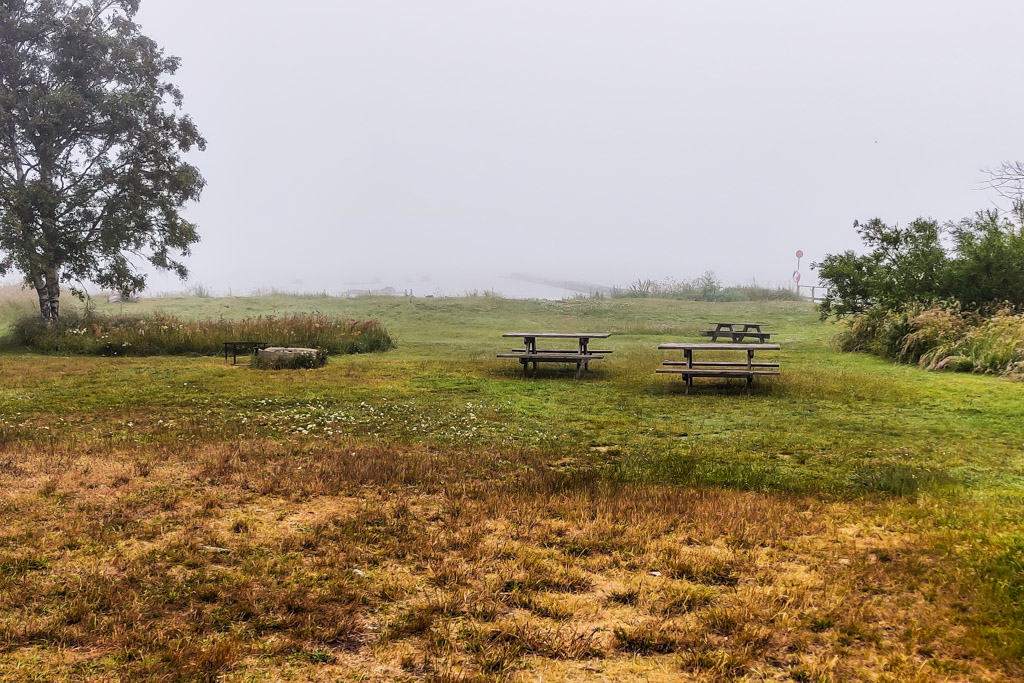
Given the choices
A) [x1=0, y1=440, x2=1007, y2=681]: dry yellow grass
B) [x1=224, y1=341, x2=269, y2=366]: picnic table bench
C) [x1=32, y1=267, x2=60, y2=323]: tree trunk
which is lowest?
[x1=0, y1=440, x2=1007, y2=681]: dry yellow grass

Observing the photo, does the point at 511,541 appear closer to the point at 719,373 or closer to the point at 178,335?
the point at 719,373

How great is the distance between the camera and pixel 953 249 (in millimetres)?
15680

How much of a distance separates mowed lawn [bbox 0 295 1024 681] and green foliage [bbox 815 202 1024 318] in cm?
736

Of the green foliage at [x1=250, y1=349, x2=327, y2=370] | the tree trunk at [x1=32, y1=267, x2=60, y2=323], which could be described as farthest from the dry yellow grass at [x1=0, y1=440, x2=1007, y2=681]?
the tree trunk at [x1=32, y1=267, x2=60, y2=323]

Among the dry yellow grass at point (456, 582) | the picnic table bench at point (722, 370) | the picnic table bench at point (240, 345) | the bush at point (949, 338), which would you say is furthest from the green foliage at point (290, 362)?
the bush at point (949, 338)

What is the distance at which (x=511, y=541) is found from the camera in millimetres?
4043

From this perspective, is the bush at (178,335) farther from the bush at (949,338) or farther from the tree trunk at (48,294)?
the bush at (949,338)

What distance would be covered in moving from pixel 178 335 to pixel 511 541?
14.6 meters

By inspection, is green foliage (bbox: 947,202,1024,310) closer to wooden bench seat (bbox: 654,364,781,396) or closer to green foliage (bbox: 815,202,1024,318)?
green foliage (bbox: 815,202,1024,318)

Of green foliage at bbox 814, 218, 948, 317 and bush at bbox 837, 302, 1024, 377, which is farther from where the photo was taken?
green foliage at bbox 814, 218, 948, 317

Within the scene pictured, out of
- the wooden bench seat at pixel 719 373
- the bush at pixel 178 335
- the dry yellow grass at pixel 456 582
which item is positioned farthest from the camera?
the bush at pixel 178 335

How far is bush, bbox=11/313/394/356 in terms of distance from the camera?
1576 centimetres

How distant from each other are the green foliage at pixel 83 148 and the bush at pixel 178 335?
1.40 meters

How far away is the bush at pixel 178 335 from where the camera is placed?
51.7ft
